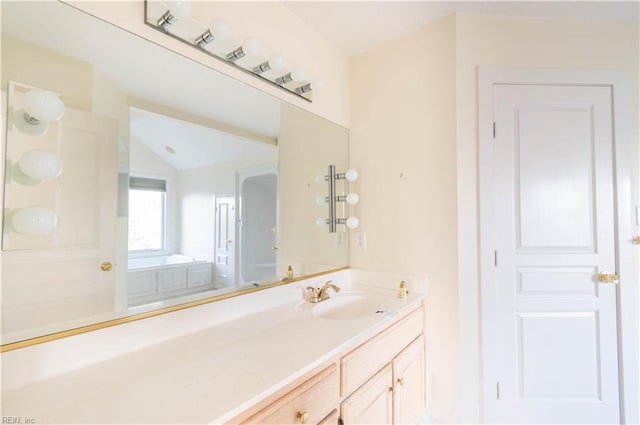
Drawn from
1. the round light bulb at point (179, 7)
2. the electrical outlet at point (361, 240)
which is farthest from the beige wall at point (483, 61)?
the round light bulb at point (179, 7)

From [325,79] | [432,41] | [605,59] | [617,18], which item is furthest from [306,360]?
[617,18]

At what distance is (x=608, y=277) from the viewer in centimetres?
154

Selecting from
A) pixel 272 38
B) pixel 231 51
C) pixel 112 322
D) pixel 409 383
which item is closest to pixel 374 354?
pixel 409 383

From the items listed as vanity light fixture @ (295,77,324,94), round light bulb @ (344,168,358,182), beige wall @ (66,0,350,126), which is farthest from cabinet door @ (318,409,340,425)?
vanity light fixture @ (295,77,324,94)

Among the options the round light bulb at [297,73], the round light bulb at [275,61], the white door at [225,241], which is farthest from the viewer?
the round light bulb at [297,73]

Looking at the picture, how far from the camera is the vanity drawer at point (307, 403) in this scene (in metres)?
0.79

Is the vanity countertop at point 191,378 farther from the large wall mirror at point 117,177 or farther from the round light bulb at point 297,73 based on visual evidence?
the round light bulb at point 297,73

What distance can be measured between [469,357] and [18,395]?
1840 mm

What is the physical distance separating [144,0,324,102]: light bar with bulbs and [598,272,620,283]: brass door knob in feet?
6.14

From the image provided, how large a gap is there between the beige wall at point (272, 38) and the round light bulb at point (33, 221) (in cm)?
67

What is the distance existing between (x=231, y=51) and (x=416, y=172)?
121 cm

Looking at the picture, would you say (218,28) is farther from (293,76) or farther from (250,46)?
(293,76)

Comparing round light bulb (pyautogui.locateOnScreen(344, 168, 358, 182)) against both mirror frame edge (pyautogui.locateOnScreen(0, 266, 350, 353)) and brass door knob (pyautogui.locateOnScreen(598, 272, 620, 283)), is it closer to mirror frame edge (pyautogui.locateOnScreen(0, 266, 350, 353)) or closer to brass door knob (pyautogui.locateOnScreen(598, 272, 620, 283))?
mirror frame edge (pyautogui.locateOnScreen(0, 266, 350, 353))

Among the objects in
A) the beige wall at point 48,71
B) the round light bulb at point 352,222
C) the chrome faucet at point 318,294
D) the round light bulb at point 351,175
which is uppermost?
the beige wall at point 48,71
